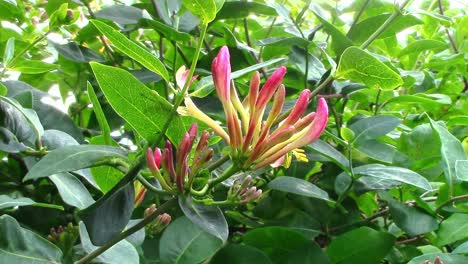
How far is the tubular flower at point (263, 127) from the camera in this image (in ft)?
1.68

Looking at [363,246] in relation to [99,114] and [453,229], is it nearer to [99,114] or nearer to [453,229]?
[453,229]

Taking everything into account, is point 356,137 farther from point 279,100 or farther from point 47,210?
point 47,210

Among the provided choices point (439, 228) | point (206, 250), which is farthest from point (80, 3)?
point (439, 228)

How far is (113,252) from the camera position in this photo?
1.97ft

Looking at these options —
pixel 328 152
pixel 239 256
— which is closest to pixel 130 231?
pixel 239 256

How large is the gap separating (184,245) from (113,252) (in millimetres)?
109

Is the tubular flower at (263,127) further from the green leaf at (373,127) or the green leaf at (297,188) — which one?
the green leaf at (373,127)

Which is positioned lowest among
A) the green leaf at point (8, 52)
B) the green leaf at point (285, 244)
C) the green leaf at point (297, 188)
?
the green leaf at point (285, 244)

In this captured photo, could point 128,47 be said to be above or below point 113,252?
above

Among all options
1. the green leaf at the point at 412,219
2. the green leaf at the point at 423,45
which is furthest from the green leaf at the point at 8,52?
the green leaf at the point at 423,45

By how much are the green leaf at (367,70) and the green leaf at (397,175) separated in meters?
0.13

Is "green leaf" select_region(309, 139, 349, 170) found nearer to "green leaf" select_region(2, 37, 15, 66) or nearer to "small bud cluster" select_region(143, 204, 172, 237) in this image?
"small bud cluster" select_region(143, 204, 172, 237)

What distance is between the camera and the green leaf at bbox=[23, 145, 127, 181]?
1.63 ft

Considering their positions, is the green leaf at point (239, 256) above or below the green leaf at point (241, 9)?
below
